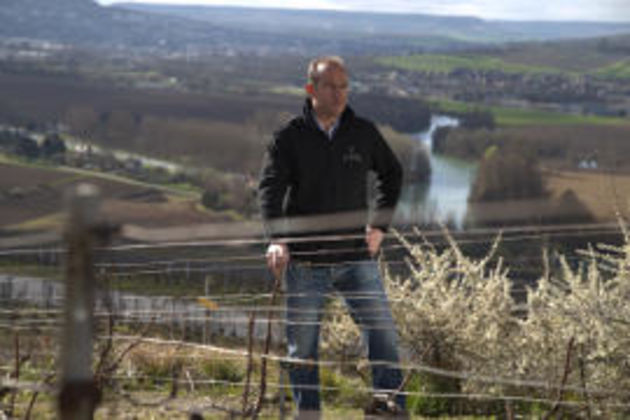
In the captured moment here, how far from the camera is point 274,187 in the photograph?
337 centimetres

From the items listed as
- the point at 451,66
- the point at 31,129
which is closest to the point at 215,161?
the point at 31,129

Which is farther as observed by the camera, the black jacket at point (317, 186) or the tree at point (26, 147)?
the tree at point (26, 147)

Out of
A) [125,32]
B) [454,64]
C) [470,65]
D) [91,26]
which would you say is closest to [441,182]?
[454,64]

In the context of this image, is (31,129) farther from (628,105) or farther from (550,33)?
(550,33)

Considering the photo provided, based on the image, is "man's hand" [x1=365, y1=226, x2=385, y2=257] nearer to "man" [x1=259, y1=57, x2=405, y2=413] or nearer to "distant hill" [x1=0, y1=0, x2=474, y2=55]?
"man" [x1=259, y1=57, x2=405, y2=413]

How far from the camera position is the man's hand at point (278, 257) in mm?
3225

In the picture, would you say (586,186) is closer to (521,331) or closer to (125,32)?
(521,331)

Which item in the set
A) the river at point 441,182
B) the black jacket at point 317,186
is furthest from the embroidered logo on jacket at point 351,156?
the river at point 441,182

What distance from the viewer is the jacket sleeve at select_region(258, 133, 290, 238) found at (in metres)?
3.33

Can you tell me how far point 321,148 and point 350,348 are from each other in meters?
Answer: 3.09

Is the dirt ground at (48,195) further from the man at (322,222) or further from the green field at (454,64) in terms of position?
the green field at (454,64)

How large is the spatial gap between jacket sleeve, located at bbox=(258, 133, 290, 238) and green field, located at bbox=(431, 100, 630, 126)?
38.8 metres

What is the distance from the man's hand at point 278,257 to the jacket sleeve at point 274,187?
0.26 ft

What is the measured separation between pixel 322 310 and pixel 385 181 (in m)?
0.60
